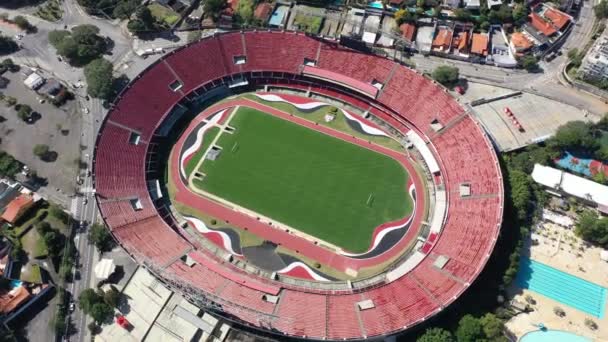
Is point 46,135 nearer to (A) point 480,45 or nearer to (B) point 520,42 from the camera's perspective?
(A) point 480,45

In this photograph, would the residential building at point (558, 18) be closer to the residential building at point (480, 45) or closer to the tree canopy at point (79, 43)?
the residential building at point (480, 45)

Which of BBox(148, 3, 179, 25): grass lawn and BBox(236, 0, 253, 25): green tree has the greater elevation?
BBox(236, 0, 253, 25): green tree

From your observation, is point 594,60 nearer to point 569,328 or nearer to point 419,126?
point 419,126

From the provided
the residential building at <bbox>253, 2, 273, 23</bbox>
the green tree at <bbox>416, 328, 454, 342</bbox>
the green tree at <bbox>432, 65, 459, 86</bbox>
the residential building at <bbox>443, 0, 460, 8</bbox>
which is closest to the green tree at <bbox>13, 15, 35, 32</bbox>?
the residential building at <bbox>253, 2, 273, 23</bbox>

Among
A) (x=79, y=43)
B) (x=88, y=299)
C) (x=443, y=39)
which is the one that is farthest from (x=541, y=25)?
(x=88, y=299)

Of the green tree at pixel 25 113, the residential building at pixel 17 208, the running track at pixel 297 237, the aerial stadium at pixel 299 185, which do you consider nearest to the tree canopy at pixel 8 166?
the residential building at pixel 17 208

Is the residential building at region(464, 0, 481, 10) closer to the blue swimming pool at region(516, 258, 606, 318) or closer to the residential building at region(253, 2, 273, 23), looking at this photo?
the residential building at region(253, 2, 273, 23)
